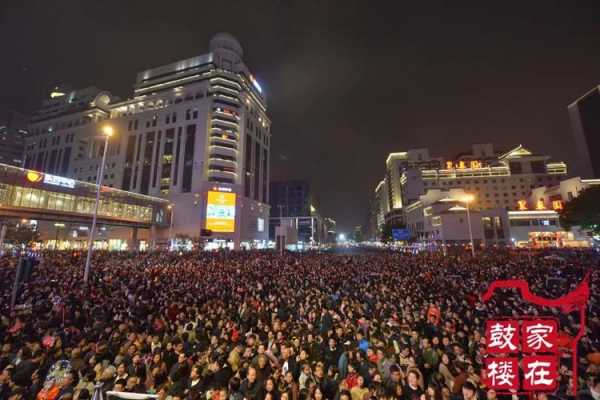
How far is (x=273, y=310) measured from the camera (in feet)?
37.1

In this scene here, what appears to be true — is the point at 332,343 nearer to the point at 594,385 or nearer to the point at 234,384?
the point at 234,384

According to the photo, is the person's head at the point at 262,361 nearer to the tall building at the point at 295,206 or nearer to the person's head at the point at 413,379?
the person's head at the point at 413,379

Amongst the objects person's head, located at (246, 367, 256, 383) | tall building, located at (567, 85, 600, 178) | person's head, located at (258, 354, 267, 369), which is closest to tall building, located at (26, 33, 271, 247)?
person's head, located at (258, 354, 267, 369)

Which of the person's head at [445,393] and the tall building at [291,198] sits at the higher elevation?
the tall building at [291,198]

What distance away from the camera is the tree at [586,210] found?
4278 cm

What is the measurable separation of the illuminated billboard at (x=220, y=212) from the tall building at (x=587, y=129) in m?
102

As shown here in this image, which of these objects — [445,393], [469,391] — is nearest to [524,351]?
[469,391]

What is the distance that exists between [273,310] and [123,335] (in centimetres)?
531

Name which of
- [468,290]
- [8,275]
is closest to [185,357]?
[468,290]

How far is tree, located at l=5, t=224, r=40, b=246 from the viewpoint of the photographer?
40.6 m

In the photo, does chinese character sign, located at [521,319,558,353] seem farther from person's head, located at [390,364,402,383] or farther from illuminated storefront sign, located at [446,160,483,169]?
illuminated storefront sign, located at [446,160,483,169]

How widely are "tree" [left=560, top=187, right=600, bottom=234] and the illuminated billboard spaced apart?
2499 inches

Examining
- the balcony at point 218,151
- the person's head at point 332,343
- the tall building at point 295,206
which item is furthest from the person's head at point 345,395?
the tall building at point 295,206

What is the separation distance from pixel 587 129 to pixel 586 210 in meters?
56.9
